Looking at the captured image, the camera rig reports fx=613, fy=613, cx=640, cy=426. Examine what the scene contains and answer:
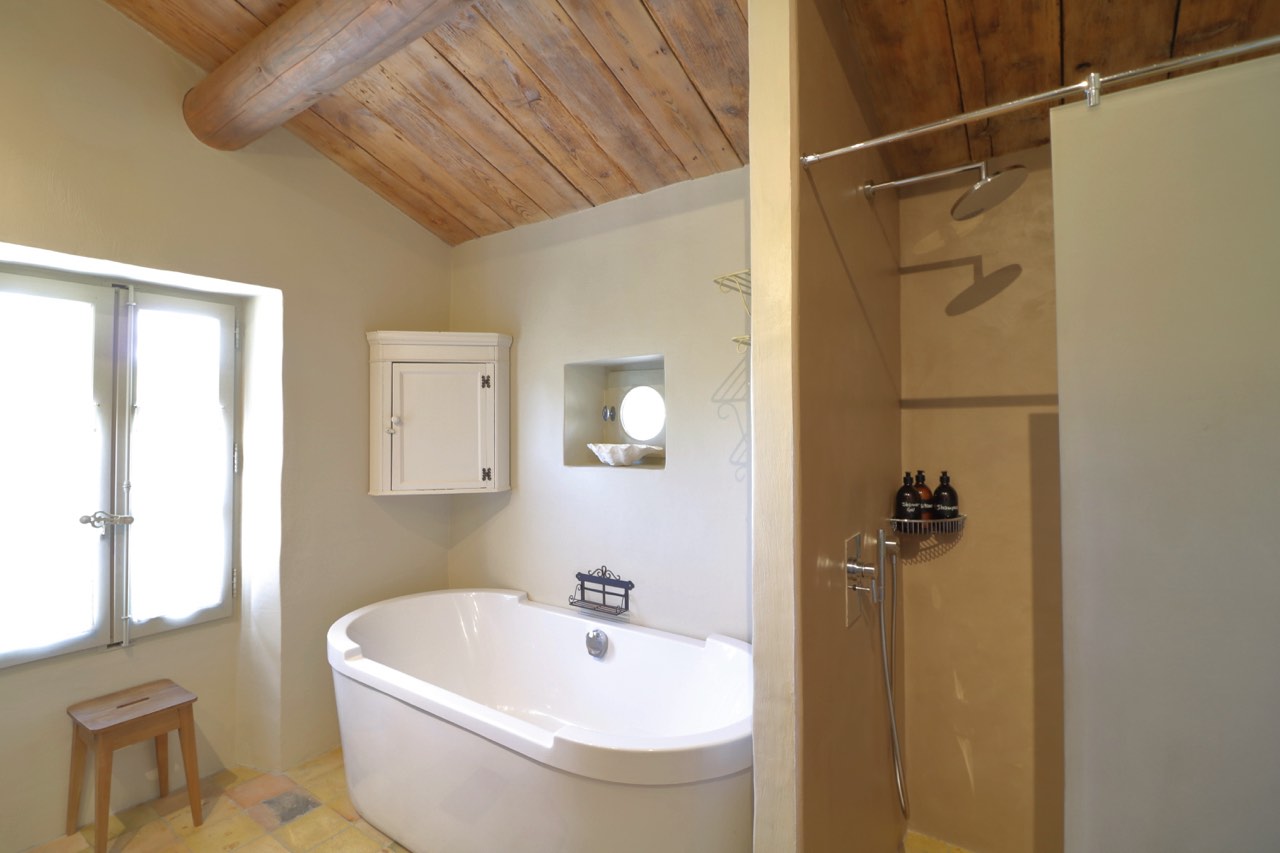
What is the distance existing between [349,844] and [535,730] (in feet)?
3.57

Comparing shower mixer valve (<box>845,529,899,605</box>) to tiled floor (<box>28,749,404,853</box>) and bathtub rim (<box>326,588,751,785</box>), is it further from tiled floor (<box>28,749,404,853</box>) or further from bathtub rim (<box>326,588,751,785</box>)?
tiled floor (<box>28,749,404,853</box>)

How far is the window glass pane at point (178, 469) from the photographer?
251cm

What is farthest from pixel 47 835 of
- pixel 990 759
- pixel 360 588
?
pixel 990 759

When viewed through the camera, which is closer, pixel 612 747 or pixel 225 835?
pixel 612 747

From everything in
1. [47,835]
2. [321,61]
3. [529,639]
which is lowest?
[47,835]

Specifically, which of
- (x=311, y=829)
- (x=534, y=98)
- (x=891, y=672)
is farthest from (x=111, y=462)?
(x=891, y=672)

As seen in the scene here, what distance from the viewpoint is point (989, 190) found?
64.1 inches

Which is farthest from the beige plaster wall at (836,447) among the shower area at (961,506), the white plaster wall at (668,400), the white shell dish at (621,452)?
the white shell dish at (621,452)

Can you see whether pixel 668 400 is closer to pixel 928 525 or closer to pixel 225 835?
pixel 928 525

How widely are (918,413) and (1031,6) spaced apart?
126 cm

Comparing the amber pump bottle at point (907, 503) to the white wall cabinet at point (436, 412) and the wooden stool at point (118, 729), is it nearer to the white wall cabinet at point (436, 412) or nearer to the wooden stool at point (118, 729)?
the white wall cabinet at point (436, 412)

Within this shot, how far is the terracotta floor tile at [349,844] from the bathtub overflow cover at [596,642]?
100 centimetres

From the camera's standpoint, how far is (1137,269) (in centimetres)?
107

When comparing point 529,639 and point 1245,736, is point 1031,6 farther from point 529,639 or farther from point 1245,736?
point 529,639
